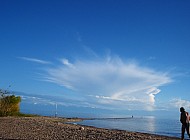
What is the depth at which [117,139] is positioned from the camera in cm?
2538

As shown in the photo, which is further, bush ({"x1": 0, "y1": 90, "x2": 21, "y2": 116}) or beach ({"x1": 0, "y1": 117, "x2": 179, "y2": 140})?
bush ({"x1": 0, "y1": 90, "x2": 21, "y2": 116})

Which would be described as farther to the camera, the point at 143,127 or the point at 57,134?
the point at 143,127

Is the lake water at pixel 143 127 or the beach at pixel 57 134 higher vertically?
the beach at pixel 57 134

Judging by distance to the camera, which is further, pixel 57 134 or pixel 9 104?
pixel 9 104

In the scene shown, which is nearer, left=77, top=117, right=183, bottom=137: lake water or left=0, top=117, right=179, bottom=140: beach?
left=0, top=117, right=179, bottom=140: beach

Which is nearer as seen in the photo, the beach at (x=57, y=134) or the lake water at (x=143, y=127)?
the beach at (x=57, y=134)

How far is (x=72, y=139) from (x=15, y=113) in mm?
48509

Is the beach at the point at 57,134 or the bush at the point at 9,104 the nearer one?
the beach at the point at 57,134

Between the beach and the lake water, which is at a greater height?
the beach

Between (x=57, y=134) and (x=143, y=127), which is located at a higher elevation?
(x=57, y=134)

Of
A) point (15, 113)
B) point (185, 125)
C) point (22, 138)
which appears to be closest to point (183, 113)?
point (185, 125)

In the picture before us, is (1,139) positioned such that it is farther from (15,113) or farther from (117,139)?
(15,113)

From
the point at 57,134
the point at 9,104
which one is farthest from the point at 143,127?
the point at 57,134

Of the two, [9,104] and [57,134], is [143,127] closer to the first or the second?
[9,104]
